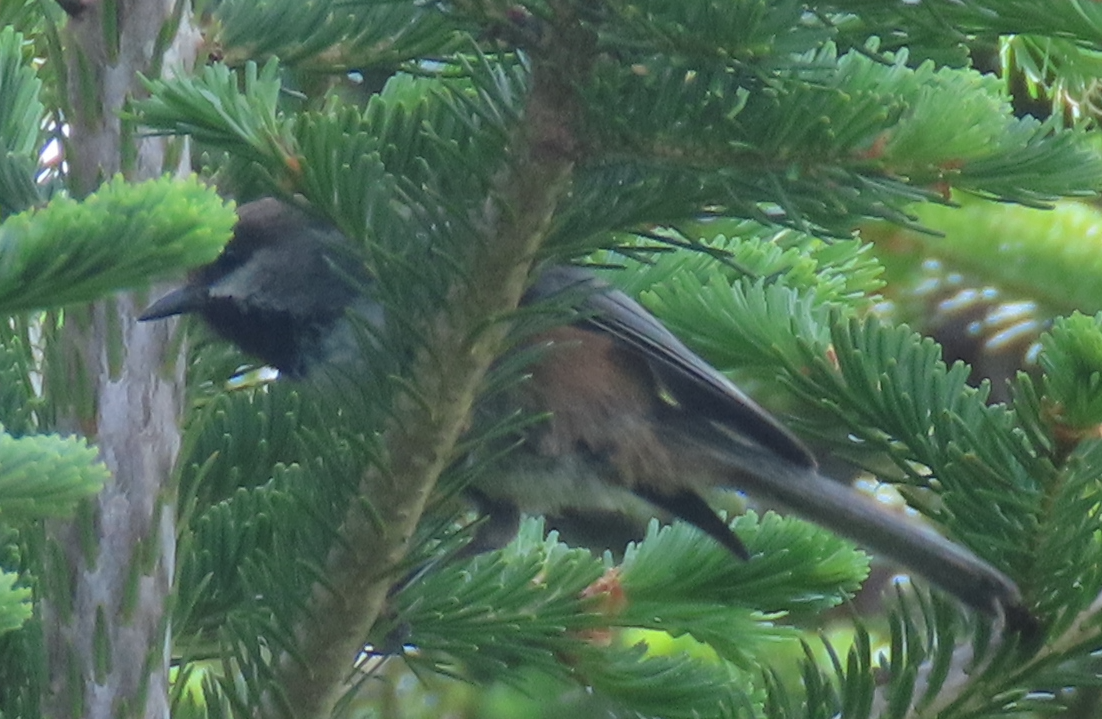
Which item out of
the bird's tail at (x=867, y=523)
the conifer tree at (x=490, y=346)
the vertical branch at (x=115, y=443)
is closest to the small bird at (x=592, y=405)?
the bird's tail at (x=867, y=523)

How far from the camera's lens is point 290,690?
1065 mm

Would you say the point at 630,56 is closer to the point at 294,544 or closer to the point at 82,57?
the point at 294,544

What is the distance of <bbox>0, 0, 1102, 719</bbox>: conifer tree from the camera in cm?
84

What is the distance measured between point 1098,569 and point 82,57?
975 millimetres

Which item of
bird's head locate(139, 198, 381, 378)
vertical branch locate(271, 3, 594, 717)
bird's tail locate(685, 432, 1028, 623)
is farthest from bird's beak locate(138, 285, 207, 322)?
bird's tail locate(685, 432, 1028, 623)

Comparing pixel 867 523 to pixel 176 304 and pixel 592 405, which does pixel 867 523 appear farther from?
pixel 176 304

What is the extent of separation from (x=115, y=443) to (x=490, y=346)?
1.20 feet

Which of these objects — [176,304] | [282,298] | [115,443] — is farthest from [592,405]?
[115,443]

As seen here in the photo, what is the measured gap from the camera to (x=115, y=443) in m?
1.17

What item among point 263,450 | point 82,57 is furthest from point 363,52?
point 263,450

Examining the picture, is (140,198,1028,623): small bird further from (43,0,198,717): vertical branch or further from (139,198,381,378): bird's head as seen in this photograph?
(43,0,198,717): vertical branch

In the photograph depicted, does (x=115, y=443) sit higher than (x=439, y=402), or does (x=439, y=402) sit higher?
(x=439, y=402)

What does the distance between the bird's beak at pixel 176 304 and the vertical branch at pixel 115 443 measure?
0.01 m

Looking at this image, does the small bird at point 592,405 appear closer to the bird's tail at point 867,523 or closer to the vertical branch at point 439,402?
the bird's tail at point 867,523
